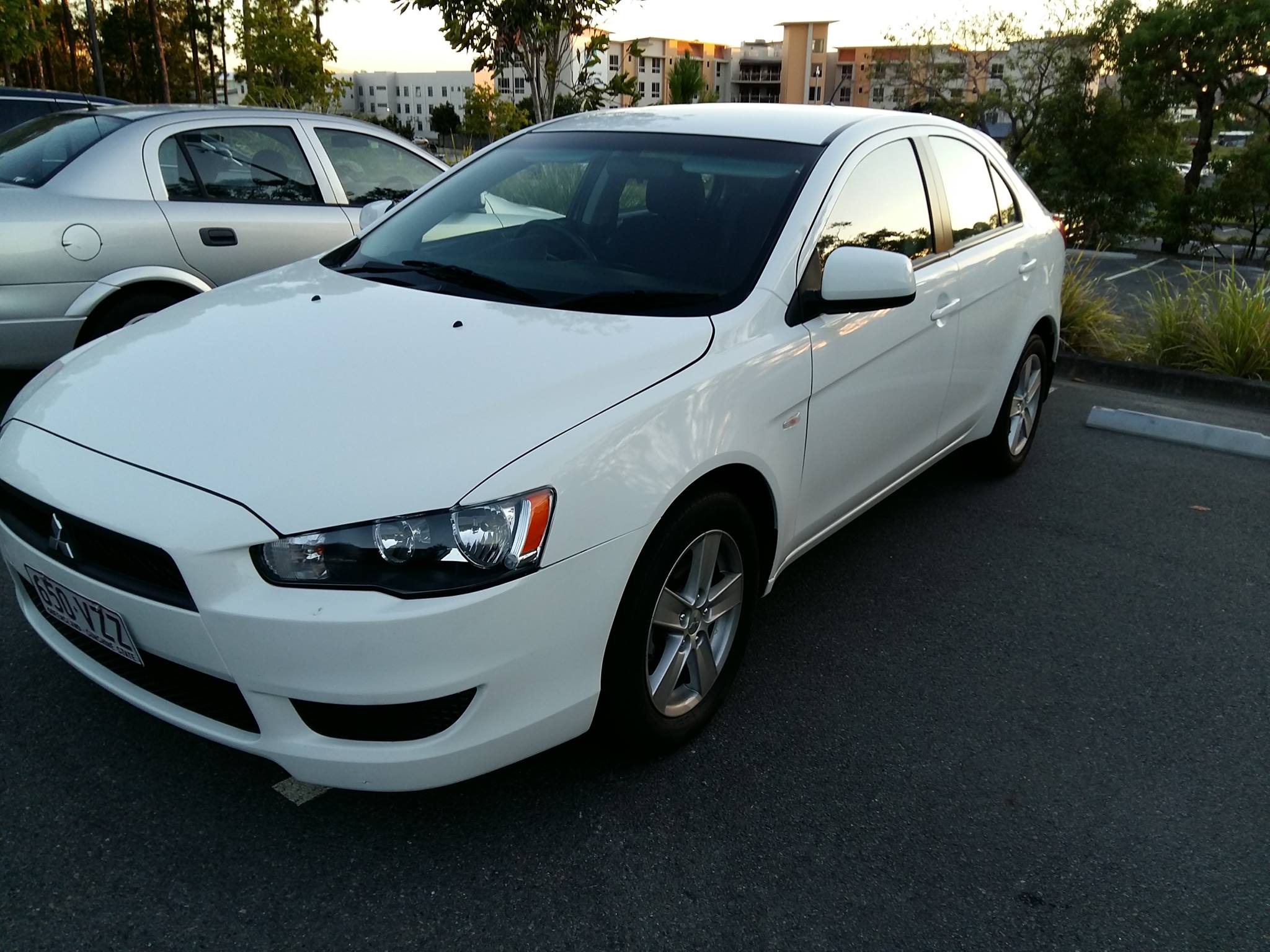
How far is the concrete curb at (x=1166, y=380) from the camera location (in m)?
7.15

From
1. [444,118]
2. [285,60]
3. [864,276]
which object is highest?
[285,60]

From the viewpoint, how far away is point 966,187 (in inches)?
169

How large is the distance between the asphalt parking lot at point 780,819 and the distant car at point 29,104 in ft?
22.1

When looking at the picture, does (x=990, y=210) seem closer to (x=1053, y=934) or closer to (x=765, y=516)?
(x=765, y=516)

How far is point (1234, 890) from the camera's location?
245 centimetres

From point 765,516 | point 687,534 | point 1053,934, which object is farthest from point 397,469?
point 1053,934

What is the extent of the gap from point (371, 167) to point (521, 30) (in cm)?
531

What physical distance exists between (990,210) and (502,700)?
11.2ft

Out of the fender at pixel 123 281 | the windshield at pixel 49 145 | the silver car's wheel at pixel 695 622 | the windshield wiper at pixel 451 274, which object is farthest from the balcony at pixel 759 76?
the silver car's wheel at pixel 695 622

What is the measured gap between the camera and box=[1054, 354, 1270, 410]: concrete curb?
281 inches

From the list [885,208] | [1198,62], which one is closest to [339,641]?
[885,208]

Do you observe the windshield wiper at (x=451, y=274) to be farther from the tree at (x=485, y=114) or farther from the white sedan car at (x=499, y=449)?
the tree at (x=485, y=114)

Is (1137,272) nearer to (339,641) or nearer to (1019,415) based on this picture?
(1019,415)

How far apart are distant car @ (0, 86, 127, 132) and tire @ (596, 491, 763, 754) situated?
758 cm
